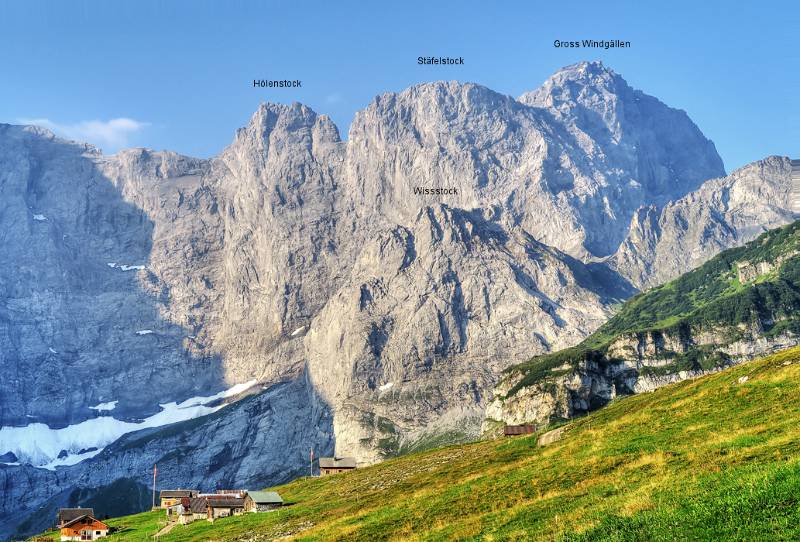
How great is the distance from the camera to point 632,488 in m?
45.1

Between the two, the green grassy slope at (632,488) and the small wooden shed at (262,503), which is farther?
the small wooden shed at (262,503)

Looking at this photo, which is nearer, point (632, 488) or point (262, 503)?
point (632, 488)

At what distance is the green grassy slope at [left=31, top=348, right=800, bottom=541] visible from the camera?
34.6 meters

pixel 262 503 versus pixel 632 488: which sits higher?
pixel 632 488

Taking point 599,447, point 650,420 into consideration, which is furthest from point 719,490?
point 650,420

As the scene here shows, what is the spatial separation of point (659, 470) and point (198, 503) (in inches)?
3409

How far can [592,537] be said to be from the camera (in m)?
35.5

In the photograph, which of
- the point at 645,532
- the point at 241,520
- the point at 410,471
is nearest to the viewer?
the point at 645,532

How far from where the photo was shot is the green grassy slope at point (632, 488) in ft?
113

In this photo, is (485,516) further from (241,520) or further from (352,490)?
(352,490)

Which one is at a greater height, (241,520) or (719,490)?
(719,490)

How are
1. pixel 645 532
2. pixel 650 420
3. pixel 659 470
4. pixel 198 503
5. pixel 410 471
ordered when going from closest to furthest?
pixel 645 532 < pixel 659 470 < pixel 650 420 < pixel 410 471 < pixel 198 503

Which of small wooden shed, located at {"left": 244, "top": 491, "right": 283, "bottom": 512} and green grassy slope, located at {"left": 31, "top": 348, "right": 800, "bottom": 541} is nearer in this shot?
green grassy slope, located at {"left": 31, "top": 348, "right": 800, "bottom": 541}

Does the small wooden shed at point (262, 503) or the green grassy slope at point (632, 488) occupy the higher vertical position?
the green grassy slope at point (632, 488)
